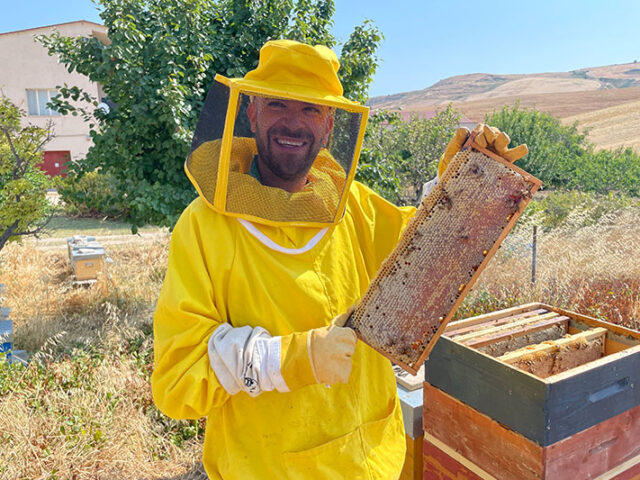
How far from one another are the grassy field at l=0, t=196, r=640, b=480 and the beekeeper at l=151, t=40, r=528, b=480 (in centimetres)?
211

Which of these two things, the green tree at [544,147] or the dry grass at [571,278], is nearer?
the dry grass at [571,278]

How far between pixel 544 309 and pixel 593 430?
999 millimetres

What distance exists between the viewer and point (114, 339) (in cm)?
509

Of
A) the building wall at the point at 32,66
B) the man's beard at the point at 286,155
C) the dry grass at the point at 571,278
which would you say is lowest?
the dry grass at the point at 571,278

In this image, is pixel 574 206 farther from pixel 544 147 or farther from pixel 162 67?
pixel 162 67

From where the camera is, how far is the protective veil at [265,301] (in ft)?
4.87

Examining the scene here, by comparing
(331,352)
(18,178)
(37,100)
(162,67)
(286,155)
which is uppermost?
(37,100)

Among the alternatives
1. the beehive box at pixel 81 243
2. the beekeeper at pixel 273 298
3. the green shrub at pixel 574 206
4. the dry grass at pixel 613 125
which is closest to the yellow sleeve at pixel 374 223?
the beekeeper at pixel 273 298

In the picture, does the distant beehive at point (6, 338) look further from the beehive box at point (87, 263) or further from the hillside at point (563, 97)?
the hillside at point (563, 97)

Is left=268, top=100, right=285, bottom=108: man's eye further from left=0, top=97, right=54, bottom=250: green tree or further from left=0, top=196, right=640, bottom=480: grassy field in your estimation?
left=0, top=97, right=54, bottom=250: green tree

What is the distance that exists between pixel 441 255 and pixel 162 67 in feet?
15.5

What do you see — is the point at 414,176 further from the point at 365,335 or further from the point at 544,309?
the point at 365,335

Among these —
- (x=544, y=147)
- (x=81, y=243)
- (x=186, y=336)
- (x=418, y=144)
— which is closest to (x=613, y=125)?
(x=544, y=147)

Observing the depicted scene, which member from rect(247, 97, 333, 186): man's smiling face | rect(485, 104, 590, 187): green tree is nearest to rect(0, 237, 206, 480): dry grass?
rect(247, 97, 333, 186): man's smiling face
